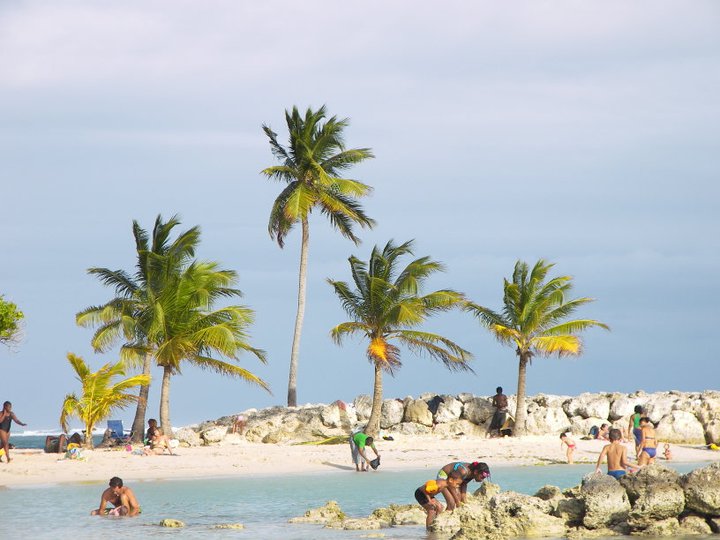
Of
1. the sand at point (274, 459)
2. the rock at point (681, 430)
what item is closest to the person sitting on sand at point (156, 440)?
the sand at point (274, 459)

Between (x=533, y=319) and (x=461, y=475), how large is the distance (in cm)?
1860

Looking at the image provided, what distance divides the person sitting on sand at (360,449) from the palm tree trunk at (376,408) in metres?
6.47

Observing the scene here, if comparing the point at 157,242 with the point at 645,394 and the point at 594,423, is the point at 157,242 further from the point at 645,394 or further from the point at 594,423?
the point at 645,394

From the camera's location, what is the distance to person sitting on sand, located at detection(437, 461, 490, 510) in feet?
52.1

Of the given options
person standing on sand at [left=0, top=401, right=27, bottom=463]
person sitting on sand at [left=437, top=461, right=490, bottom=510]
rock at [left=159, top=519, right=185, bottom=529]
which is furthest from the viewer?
person standing on sand at [left=0, top=401, right=27, bottom=463]

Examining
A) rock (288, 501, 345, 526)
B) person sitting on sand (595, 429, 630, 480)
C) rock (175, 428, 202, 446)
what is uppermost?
person sitting on sand (595, 429, 630, 480)

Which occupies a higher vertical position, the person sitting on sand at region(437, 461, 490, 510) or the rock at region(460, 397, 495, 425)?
the rock at region(460, 397, 495, 425)

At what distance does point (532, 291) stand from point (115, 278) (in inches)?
541

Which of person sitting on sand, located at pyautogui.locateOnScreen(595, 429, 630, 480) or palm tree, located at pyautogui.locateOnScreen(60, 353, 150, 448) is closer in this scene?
person sitting on sand, located at pyautogui.locateOnScreen(595, 429, 630, 480)

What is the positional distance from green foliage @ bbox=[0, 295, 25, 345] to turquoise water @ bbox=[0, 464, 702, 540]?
8131 millimetres

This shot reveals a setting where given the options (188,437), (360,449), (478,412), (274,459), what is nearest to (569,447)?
(360,449)

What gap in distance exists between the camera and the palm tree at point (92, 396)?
28562 millimetres

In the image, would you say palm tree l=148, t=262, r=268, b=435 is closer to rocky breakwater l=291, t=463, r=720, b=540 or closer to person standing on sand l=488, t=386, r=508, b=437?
person standing on sand l=488, t=386, r=508, b=437

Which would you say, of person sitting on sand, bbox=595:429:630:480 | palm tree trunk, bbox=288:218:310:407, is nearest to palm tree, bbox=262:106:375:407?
palm tree trunk, bbox=288:218:310:407
